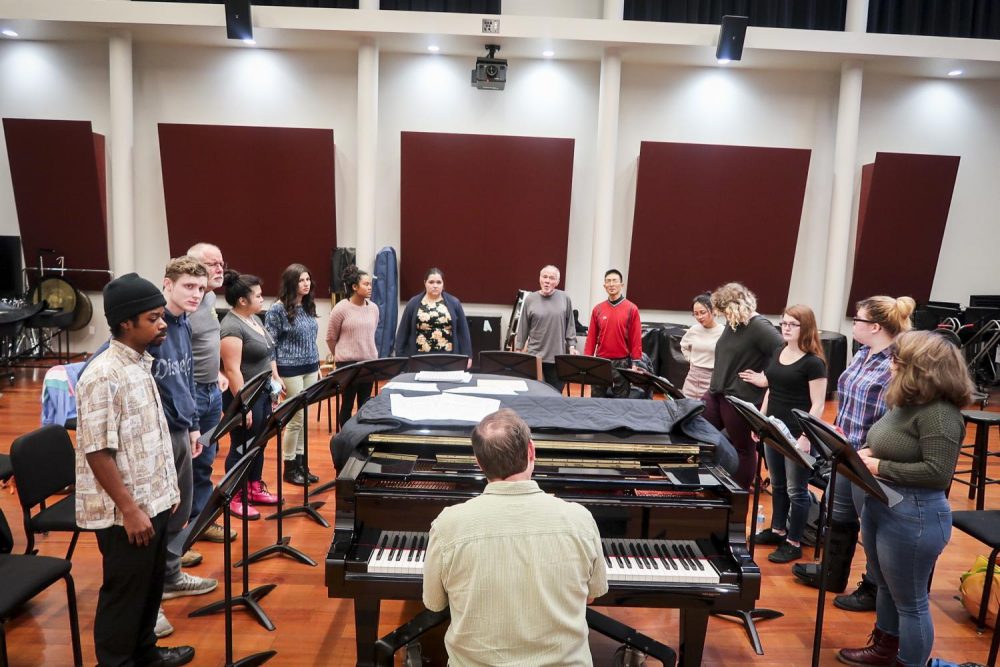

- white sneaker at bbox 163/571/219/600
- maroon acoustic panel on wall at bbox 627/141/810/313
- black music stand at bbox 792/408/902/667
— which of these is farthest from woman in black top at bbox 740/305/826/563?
maroon acoustic panel on wall at bbox 627/141/810/313

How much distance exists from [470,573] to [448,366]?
309cm

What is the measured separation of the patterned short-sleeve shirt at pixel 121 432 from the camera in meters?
2.35

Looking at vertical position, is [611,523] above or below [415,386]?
below

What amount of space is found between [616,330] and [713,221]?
3939 mm

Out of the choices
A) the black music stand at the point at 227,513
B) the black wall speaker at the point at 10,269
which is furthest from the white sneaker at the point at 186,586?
the black wall speaker at the point at 10,269

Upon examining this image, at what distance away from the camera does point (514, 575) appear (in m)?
1.67

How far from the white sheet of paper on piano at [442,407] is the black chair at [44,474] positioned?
1.44m

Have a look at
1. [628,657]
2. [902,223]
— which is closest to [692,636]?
[628,657]

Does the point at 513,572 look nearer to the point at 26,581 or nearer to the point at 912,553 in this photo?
the point at 912,553

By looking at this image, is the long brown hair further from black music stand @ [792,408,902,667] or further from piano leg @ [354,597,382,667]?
piano leg @ [354,597,382,667]

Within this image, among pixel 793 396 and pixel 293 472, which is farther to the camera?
pixel 293 472

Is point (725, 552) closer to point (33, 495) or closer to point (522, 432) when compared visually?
point (522, 432)

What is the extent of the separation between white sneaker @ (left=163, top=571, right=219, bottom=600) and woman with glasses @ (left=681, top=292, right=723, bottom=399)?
326 centimetres

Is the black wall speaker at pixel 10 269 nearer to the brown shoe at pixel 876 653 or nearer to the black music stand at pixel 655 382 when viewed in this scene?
the black music stand at pixel 655 382
